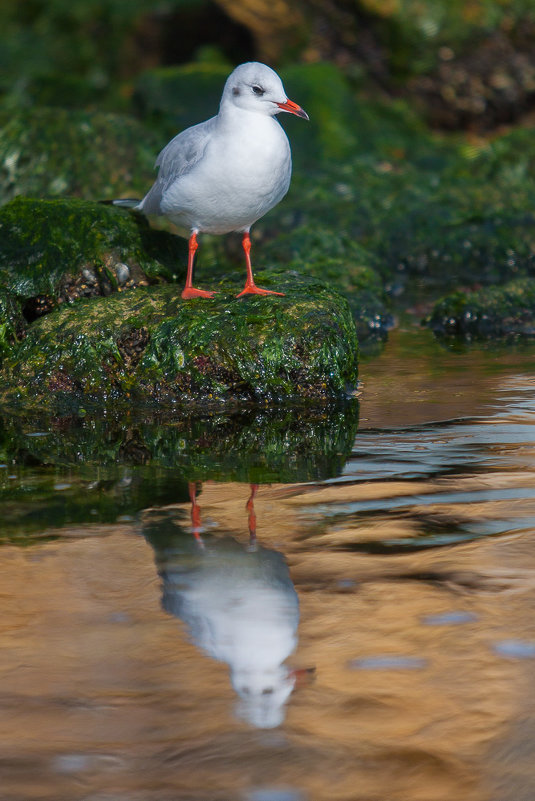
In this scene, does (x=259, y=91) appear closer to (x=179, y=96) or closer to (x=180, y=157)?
(x=180, y=157)

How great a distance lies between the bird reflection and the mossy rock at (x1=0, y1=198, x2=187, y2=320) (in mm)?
3033

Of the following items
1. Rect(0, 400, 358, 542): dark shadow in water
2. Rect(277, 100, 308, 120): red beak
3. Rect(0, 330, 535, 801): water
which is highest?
Rect(277, 100, 308, 120): red beak

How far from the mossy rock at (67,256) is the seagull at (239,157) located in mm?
889

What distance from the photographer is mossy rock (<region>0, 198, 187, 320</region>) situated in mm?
7141

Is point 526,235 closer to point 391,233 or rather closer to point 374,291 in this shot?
point 391,233

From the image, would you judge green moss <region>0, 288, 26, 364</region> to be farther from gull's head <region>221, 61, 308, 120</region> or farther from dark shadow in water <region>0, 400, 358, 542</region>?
gull's head <region>221, 61, 308, 120</region>

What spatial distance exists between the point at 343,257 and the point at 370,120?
242 inches

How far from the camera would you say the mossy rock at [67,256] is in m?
7.14

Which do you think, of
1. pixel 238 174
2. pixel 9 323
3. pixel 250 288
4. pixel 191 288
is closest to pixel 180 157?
pixel 238 174

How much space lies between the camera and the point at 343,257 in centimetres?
1014

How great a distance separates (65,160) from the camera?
37.0 feet

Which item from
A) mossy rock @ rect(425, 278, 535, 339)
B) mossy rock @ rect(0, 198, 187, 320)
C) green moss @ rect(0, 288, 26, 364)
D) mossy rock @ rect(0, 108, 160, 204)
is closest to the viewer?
green moss @ rect(0, 288, 26, 364)

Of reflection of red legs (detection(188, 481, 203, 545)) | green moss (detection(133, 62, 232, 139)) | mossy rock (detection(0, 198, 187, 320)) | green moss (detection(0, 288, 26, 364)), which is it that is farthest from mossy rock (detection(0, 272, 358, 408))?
green moss (detection(133, 62, 232, 139))

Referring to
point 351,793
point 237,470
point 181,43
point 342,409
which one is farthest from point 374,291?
point 181,43
